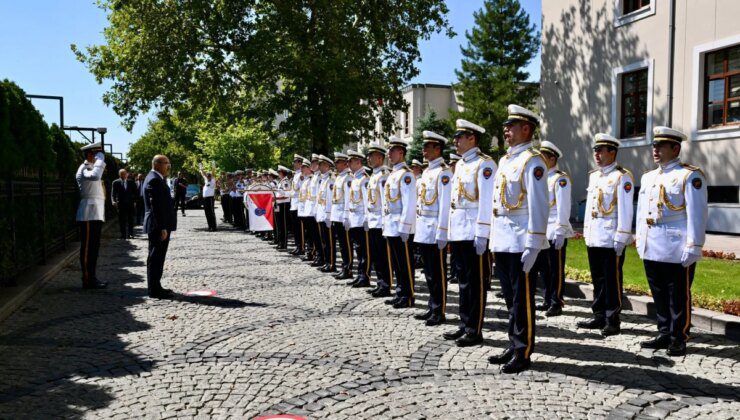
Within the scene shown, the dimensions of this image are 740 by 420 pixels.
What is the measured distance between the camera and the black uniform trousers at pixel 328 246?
→ 37.2ft

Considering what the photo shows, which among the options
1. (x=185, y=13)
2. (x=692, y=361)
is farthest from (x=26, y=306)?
(x=185, y=13)

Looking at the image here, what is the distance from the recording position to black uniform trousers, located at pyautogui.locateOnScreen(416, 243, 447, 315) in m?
6.96

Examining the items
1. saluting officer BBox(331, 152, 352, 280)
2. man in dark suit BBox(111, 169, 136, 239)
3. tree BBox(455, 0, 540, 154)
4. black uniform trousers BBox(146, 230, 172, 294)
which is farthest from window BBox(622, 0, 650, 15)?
tree BBox(455, 0, 540, 154)

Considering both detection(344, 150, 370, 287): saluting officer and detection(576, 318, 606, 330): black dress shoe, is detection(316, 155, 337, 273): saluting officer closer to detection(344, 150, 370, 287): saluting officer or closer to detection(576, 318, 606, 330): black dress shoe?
detection(344, 150, 370, 287): saluting officer

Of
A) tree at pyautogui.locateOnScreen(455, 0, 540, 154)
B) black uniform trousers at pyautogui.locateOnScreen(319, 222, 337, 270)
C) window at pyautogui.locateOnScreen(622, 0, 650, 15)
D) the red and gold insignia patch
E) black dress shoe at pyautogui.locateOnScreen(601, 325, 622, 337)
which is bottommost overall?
black dress shoe at pyautogui.locateOnScreen(601, 325, 622, 337)

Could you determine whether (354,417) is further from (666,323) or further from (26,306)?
(26,306)

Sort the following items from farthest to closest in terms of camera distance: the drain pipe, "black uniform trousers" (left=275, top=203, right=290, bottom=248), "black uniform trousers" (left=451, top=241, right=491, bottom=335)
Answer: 1. the drain pipe
2. "black uniform trousers" (left=275, top=203, right=290, bottom=248)
3. "black uniform trousers" (left=451, top=241, right=491, bottom=335)

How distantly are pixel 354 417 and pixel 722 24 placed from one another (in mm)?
17625

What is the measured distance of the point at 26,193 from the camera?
9.63 metres

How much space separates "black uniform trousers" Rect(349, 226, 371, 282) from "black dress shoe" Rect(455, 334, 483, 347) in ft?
12.2

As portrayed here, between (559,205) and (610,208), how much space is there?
31.9 inches

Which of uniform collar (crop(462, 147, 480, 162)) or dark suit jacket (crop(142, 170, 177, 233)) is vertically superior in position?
uniform collar (crop(462, 147, 480, 162))

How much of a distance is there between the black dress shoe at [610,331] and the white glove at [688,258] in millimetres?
1253

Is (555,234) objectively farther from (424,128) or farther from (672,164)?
(424,128)
